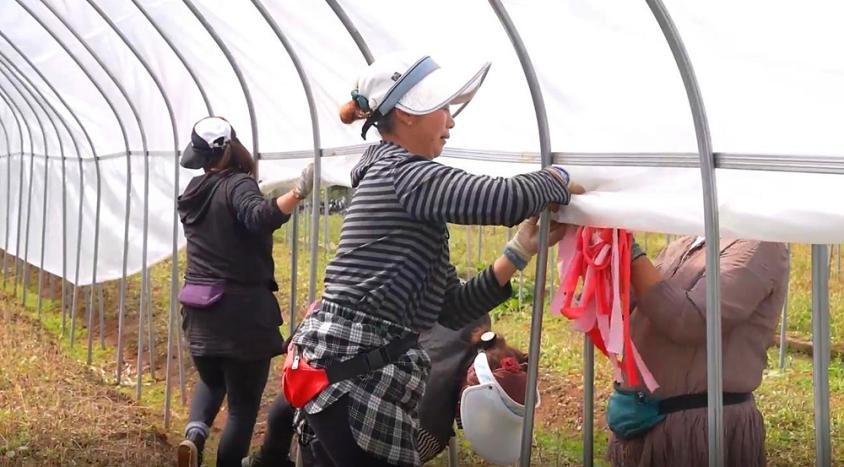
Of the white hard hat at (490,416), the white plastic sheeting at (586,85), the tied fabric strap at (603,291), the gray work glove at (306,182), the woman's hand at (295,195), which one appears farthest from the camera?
the gray work glove at (306,182)

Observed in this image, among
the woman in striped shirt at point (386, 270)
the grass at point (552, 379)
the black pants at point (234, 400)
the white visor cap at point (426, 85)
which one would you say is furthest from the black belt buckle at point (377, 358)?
the grass at point (552, 379)

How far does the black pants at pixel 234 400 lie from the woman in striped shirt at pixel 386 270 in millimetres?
1503

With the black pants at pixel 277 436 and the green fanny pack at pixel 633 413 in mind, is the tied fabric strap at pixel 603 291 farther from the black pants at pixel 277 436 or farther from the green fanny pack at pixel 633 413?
the black pants at pixel 277 436

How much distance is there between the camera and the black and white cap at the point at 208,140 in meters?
3.87

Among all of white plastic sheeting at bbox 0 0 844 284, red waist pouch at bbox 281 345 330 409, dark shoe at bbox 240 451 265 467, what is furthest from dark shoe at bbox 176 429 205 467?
red waist pouch at bbox 281 345 330 409

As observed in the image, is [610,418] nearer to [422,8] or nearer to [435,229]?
[435,229]

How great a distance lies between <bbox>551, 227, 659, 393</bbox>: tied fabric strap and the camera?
7.71 ft

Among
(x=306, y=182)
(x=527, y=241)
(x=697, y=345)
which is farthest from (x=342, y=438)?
(x=306, y=182)

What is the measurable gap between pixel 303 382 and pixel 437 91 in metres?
0.72

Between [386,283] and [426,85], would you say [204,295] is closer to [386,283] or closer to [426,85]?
[386,283]

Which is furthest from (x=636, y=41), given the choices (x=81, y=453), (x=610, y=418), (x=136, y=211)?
(x=136, y=211)

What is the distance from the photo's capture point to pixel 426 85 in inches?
89.0

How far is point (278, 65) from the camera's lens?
14.5 ft

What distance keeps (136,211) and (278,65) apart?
8.83 feet
